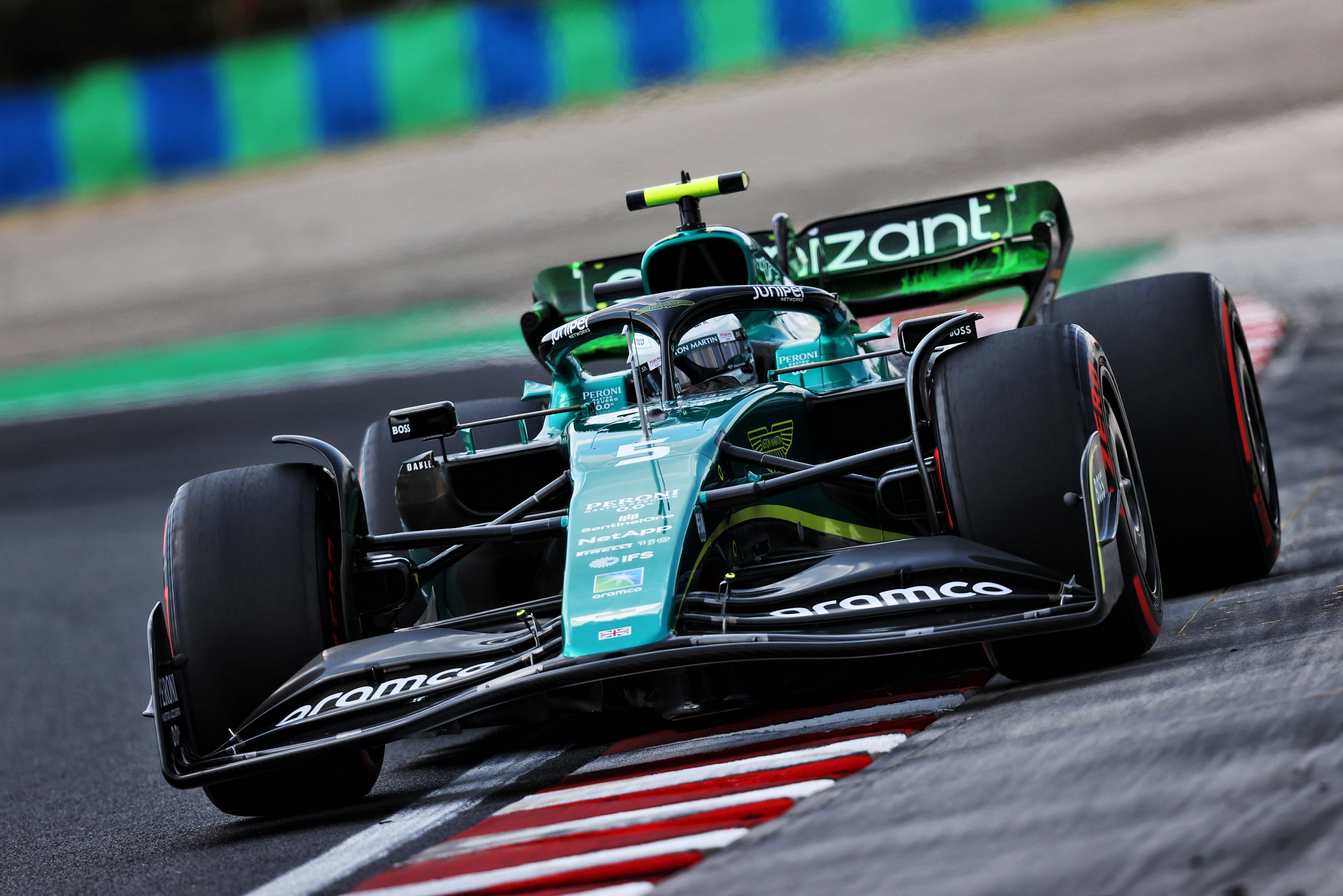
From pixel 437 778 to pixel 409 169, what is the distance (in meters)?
17.9

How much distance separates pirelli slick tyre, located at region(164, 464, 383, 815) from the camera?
15.6 ft

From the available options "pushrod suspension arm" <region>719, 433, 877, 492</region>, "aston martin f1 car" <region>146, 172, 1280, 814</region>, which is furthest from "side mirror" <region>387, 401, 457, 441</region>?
"pushrod suspension arm" <region>719, 433, 877, 492</region>

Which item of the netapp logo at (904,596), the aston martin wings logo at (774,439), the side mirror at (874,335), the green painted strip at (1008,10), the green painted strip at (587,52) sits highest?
the green painted strip at (587,52)

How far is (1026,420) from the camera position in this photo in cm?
444

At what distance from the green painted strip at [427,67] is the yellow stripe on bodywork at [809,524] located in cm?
1779

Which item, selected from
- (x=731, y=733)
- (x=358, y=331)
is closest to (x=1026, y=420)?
(x=731, y=733)

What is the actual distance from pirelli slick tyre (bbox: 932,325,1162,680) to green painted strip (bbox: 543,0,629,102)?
16.8 meters

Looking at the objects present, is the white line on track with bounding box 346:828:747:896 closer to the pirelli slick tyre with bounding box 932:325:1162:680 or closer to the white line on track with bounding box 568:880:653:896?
the white line on track with bounding box 568:880:653:896

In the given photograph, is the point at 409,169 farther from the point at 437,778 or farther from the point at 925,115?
the point at 437,778

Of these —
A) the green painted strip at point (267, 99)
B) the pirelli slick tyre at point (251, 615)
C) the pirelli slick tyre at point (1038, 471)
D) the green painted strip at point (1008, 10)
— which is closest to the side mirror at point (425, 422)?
the pirelli slick tyre at point (251, 615)

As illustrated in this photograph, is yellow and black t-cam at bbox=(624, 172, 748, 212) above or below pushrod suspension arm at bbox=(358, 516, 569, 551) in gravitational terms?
above

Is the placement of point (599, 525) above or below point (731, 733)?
above

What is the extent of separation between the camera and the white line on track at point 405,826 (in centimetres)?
378

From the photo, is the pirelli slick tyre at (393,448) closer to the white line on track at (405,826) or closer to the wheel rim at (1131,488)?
the white line on track at (405,826)
